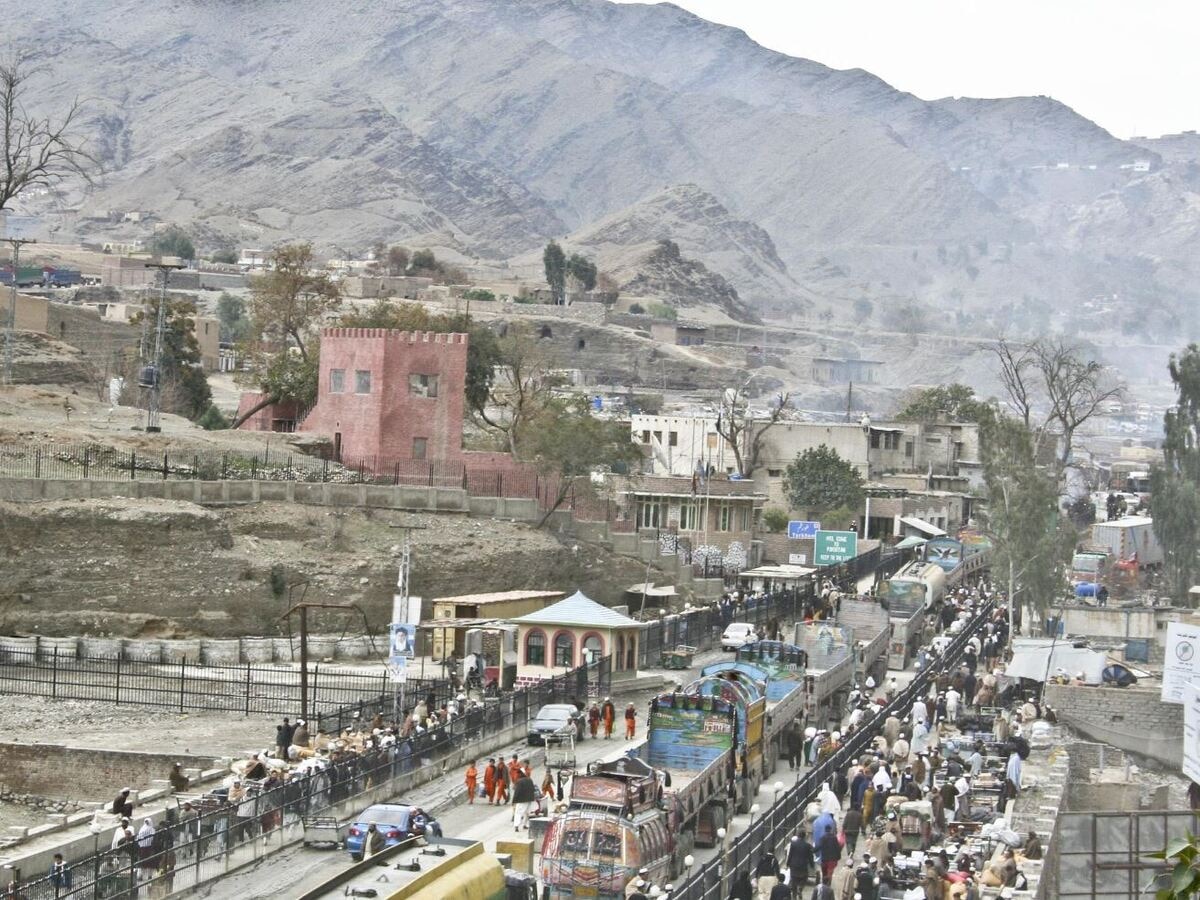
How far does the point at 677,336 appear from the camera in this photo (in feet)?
591

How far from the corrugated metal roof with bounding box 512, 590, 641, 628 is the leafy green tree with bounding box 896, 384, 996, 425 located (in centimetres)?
6066

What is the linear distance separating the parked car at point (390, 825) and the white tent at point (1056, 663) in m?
18.9

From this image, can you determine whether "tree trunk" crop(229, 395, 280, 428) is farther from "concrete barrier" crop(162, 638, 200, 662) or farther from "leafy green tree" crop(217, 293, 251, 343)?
"leafy green tree" crop(217, 293, 251, 343)

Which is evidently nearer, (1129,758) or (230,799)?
(230,799)

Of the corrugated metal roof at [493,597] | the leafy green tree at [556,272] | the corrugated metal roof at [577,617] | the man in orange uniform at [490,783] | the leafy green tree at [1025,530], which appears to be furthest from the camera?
the leafy green tree at [556,272]

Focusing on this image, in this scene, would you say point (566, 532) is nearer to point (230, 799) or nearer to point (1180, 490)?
point (1180, 490)

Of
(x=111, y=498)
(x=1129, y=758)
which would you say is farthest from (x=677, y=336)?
(x=1129, y=758)

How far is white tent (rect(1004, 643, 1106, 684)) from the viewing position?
42.8m

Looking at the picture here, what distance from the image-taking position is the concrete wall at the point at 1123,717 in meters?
41.2

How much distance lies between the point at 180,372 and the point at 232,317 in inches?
2657

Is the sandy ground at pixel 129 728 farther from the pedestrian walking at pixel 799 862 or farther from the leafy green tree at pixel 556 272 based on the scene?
the leafy green tree at pixel 556 272

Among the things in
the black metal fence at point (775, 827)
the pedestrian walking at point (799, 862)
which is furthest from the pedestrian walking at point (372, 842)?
the pedestrian walking at point (799, 862)

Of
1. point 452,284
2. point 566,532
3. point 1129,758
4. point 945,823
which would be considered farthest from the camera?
point 452,284

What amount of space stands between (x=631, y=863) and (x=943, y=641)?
27689 mm
